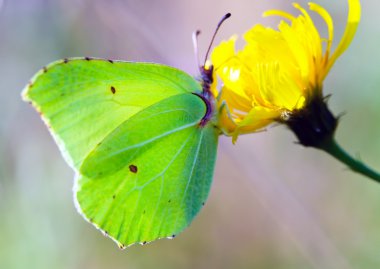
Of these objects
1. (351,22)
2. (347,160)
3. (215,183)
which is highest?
(351,22)

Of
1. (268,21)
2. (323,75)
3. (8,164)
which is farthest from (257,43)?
(268,21)

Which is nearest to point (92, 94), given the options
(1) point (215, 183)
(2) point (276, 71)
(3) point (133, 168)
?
(3) point (133, 168)

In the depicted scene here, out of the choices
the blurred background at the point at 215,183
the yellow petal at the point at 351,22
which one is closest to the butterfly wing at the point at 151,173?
the yellow petal at the point at 351,22

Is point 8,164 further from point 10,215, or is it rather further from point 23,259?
point 23,259

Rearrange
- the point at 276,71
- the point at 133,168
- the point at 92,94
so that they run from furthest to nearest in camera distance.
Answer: the point at 133,168
the point at 92,94
the point at 276,71

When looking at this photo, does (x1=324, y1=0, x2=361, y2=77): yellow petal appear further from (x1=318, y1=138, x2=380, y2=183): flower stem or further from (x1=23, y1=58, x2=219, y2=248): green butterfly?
(x1=23, y1=58, x2=219, y2=248): green butterfly

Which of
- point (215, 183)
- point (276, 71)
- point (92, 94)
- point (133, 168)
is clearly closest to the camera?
point (276, 71)

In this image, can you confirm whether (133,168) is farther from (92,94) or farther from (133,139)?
(92,94)
